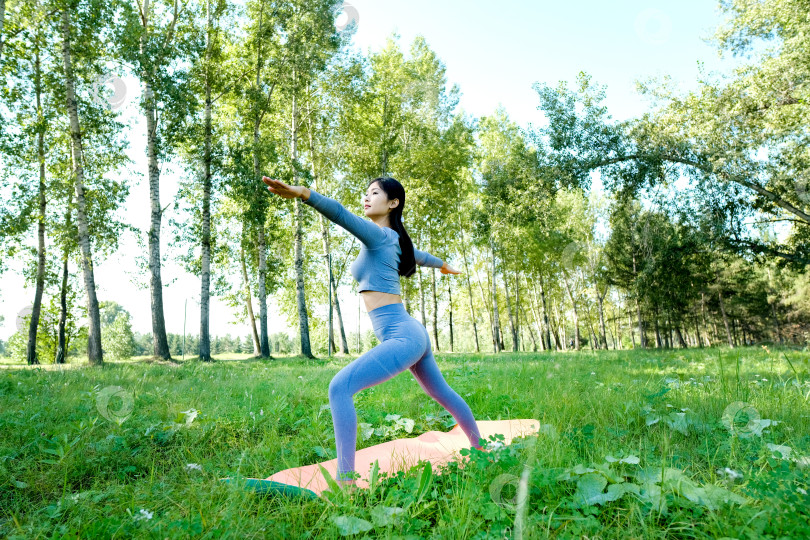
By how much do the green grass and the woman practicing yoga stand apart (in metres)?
0.45

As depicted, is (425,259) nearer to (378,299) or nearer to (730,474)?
(378,299)

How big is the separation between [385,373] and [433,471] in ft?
2.18

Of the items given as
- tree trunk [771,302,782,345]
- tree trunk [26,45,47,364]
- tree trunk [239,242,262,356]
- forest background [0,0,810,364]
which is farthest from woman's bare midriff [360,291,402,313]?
tree trunk [771,302,782,345]

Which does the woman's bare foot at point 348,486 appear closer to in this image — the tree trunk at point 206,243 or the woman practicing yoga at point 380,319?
the woman practicing yoga at point 380,319

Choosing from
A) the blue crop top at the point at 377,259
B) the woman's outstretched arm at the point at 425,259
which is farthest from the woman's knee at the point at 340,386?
the woman's outstretched arm at the point at 425,259

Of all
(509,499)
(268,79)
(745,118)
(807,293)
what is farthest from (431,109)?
(807,293)

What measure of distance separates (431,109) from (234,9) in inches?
479

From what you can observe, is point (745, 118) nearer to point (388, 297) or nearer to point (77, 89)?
point (388, 297)

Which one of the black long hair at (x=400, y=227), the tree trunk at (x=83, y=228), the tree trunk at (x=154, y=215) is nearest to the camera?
the black long hair at (x=400, y=227)

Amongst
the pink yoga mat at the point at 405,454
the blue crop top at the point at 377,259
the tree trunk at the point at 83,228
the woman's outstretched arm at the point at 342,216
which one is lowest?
the pink yoga mat at the point at 405,454

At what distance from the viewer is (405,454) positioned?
3.27 metres

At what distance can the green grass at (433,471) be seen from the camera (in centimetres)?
189

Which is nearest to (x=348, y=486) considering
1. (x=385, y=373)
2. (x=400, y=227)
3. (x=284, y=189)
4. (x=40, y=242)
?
(x=385, y=373)

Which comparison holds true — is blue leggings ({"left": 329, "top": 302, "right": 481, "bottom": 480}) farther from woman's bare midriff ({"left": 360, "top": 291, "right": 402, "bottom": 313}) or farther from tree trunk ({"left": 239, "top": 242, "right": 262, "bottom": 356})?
tree trunk ({"left": 239, "top": 242, "right": 262, "bottom": 356})
